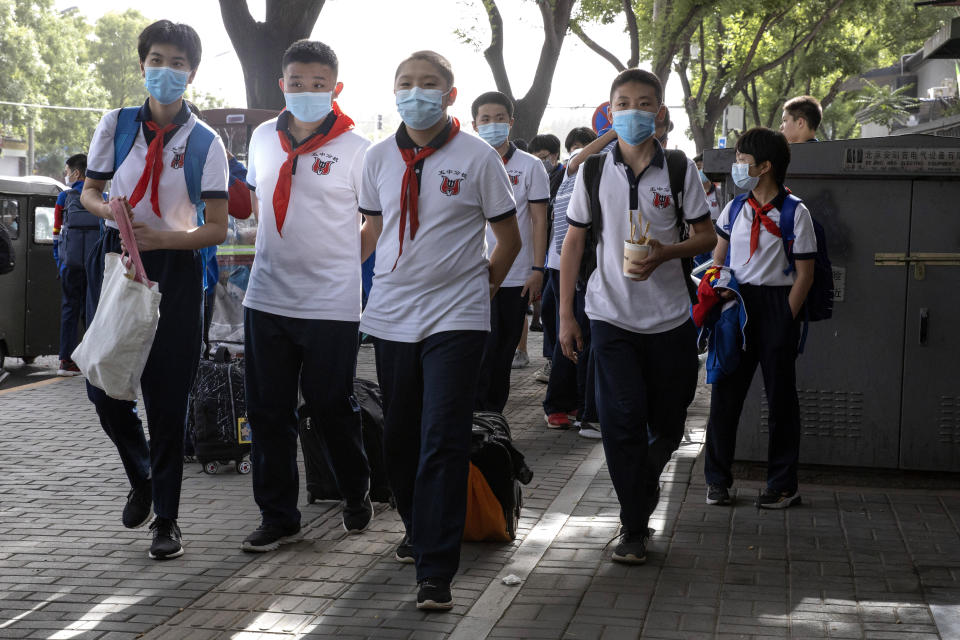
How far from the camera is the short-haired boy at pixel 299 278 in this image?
17.1ft

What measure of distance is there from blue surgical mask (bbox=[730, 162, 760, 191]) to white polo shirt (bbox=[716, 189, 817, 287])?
104 mm

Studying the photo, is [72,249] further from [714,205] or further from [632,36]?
[632,36]

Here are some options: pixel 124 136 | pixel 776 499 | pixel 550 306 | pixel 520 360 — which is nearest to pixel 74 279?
pixel 520 360

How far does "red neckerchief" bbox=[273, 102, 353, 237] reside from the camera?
517cm

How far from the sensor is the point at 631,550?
5.08 meters

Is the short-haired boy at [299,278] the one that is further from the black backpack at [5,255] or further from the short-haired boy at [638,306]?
the black backpack at [5,255]

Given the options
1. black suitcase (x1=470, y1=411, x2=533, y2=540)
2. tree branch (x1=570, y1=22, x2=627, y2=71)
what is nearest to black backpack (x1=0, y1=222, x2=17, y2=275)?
black suitcase (x1=470, y1=411, x2=533, y2=540)

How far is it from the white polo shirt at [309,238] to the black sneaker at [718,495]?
223 centimetres

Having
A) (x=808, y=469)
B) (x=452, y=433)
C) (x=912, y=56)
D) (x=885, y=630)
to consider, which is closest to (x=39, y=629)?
(x=452, y=433)

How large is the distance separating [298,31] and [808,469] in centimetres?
836

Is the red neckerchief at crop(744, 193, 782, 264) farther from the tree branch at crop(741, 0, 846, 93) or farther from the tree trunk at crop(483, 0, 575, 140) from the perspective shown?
the tree branch at crop(741, 0, 846, 93)

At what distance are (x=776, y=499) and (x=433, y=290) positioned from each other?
102 inches

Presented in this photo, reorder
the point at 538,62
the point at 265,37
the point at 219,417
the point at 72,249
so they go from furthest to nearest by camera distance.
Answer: the point at 538,62 → the point at 265,37 → the point at 72,249 → the point at 219,417

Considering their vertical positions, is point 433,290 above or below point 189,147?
below
